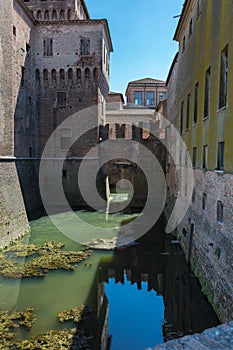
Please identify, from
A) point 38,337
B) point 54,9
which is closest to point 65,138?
point 54,9

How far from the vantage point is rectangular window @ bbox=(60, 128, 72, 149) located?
19.9 meters

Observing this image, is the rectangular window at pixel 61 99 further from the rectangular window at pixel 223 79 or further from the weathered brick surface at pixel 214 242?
the rectangular window at pixel 223 79

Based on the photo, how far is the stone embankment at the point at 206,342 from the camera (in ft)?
9.74

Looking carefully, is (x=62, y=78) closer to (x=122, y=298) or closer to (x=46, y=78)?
(x=46, y=78)

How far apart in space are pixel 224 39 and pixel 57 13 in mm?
17397

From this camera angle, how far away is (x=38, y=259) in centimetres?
1002

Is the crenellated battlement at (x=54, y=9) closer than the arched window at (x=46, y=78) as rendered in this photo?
No

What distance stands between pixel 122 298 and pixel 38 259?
338 centimetres

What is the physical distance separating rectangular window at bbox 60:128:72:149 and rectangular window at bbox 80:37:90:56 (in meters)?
5.06

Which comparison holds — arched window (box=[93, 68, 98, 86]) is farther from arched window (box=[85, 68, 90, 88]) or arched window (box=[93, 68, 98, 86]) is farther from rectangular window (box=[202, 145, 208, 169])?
rectangular window (box=[202, 145, 208, 169])

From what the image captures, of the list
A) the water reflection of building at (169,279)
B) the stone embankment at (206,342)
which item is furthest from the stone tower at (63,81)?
the stone embankment at (206,342)

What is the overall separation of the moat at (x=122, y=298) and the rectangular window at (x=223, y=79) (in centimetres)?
486

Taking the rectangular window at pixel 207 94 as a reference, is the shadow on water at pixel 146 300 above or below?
below

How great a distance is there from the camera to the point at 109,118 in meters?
33.5
